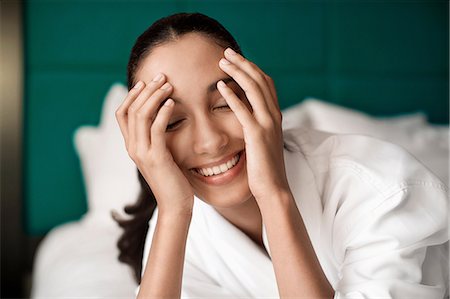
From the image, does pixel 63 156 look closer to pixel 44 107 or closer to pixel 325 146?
pixel 44 107

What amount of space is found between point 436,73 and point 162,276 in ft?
5.98

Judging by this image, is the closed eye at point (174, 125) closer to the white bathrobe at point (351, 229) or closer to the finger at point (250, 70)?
the finger at point (250, 70)

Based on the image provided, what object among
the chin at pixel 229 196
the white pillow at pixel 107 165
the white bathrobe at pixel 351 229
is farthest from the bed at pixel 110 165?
the chin at pixel 229 196

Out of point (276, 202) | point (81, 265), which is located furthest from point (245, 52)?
point (276, 202)

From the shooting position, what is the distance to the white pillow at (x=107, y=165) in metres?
2.05

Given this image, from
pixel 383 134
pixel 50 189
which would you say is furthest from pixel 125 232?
pixel 383 134

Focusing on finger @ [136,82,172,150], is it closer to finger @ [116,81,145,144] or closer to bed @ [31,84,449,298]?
finger @ [116,81,145,144]

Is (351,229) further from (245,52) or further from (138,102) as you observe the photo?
(245,52)

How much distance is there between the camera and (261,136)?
1051 mm

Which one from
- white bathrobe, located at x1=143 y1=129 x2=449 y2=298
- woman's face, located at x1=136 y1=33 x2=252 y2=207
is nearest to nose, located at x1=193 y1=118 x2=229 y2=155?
woman's face, located at x1=136 y1=33 x2=252 y2=207

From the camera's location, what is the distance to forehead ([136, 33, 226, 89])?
104 centimetres

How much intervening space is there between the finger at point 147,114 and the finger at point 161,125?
0.01 meters

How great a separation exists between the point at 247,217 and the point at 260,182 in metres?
0.30

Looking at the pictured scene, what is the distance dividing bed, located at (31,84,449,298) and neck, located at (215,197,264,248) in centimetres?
47
